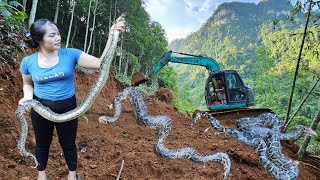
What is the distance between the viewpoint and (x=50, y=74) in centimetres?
278

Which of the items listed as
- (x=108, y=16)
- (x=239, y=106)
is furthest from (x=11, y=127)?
(x=108, y=16)

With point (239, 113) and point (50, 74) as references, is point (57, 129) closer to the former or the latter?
point (50, 74)

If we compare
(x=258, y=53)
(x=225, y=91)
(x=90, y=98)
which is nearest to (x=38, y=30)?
(x=90, y=98)

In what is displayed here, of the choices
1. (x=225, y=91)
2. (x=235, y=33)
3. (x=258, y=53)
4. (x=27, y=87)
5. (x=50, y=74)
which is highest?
(x=235, y=33)

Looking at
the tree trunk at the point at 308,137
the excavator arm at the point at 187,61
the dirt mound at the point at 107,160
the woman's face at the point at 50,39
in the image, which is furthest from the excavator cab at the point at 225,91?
the woman's face at the point at 50,39

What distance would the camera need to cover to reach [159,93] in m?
21.2

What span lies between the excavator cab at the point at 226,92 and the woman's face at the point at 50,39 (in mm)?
9613

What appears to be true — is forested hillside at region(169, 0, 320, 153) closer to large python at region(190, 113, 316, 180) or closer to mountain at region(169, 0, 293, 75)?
mountain at region(169, 0, 293, 75)

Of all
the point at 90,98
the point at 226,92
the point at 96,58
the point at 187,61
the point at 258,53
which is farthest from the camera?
the point at 258,53

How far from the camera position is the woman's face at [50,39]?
9.07 feet

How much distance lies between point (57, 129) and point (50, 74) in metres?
0.60

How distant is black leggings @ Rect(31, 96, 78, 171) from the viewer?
9.41 ft

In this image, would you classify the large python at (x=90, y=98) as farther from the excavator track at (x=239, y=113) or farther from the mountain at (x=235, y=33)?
the mountain at (x=235, y=33)

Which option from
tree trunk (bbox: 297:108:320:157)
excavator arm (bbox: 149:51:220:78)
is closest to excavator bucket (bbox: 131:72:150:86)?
excavator arm (bbox: 149:51:220:78)
